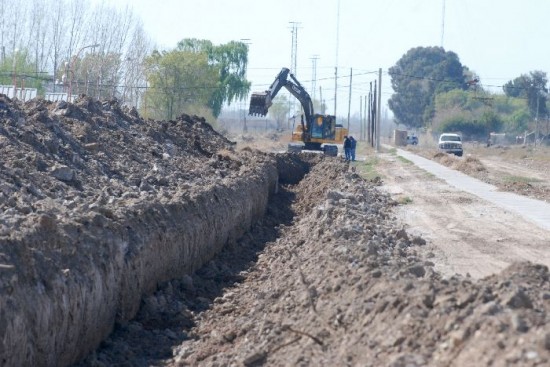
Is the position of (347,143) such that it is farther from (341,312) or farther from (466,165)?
(341,312)

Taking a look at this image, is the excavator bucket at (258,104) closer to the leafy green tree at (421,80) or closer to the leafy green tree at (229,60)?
the leafy green tree at (229,60)

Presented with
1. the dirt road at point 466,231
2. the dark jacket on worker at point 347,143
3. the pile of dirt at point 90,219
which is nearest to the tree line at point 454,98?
the dark jacket on worker at point 347,143

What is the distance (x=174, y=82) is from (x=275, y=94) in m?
29.9

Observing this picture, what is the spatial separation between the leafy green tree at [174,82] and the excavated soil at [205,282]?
162 ft

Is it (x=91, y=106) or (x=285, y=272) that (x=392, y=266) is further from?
(x=91, y=106)

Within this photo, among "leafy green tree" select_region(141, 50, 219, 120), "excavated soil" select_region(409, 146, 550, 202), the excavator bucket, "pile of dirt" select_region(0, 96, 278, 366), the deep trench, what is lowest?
the deep trench

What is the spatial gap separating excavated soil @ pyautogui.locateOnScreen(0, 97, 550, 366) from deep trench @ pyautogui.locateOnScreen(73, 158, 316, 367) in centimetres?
3

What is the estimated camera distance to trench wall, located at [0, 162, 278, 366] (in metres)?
9.55

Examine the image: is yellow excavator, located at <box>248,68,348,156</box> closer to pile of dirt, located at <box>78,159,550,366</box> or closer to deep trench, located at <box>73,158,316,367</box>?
deep trench, located at <box>73,158,316,367</box>

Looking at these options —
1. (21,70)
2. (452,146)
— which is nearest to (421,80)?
(452,146)

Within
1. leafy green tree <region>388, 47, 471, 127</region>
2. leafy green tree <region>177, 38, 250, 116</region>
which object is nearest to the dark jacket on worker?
leafy green tree <region>177, 38, 250, 116</region>

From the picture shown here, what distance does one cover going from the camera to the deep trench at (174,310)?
11625 mm

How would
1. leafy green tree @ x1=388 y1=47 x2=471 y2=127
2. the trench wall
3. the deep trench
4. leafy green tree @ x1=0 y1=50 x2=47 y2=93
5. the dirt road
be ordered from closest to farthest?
1. the trench wall
2. the deep trench
3. the dirt road
4. leafy green tree @ x1=0 y1=50 x2=47 y2=93
5. leafy green tree @ x1=388 y1=47 x2=471 y2=127

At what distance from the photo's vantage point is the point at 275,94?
146 feet
